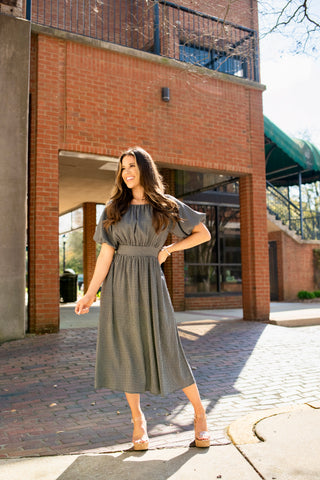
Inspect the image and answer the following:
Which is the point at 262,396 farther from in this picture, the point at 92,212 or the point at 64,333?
the point at 92,212

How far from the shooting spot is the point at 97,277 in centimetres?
281

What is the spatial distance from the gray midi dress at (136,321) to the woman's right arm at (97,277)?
37 mm

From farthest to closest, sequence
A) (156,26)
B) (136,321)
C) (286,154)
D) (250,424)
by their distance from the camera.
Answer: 1. (286,154)
2. (156,26)
3. (250,424)
4. (136,321)

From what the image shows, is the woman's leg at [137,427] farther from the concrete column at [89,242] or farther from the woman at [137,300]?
the concrete column at [89,242]

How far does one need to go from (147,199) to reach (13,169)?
4652 millimetres

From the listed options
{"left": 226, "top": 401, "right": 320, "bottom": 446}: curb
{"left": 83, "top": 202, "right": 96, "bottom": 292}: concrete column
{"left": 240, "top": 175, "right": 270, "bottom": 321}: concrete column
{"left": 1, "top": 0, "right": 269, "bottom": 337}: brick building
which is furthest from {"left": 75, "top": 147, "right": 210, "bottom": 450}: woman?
{"left": 83, "top": 202, "right": 96, "bottom": 292}: concrete column

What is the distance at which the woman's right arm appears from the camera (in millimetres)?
2770

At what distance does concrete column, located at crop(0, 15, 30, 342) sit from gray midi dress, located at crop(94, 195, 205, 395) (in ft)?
14.3

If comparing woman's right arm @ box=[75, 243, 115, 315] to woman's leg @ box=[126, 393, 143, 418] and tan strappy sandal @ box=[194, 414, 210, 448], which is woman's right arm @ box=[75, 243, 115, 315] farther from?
tan strappy sandal @ box=[194, 414, 210, 448]

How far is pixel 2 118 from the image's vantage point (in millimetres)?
6934

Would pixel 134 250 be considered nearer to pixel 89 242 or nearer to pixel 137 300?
pixel 137 300

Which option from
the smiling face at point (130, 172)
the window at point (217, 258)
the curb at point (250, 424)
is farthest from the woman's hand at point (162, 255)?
the window at point (217, 258)

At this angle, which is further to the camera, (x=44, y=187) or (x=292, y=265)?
(x=292, y=265)

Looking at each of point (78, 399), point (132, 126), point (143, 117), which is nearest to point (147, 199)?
point (78, 399)
